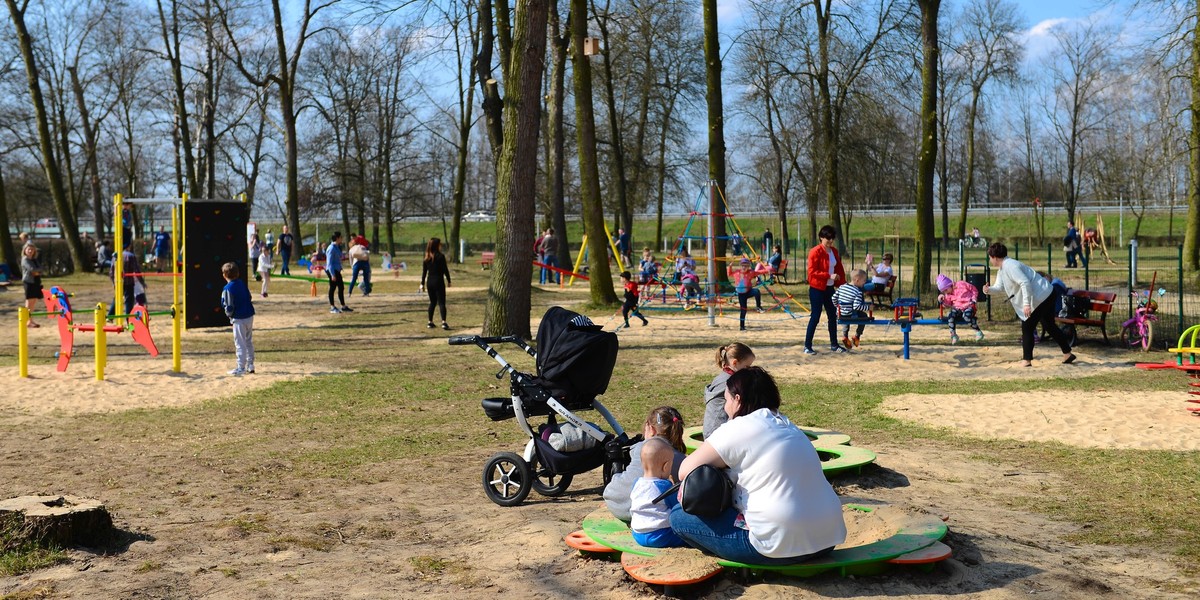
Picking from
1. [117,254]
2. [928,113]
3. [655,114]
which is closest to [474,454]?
[117,254]

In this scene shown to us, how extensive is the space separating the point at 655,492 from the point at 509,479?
1973mm

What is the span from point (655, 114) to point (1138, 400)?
40.7 m

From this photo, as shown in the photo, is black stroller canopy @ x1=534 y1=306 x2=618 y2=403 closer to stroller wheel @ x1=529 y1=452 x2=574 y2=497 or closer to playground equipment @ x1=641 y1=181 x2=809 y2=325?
stroller wheel @ x1=529 y1=452 x2=574 y2=497

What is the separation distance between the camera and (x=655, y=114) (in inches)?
2009

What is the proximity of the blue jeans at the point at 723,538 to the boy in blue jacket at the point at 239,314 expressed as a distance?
9861 mm

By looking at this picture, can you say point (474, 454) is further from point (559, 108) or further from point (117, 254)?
point (559, 108)

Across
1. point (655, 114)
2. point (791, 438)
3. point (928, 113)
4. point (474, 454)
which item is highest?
point (655, 114)

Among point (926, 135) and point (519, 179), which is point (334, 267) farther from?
point (926, 135)

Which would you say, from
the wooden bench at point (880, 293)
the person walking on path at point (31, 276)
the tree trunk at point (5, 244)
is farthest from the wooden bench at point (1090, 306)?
the tree trunk at point (5, 244)

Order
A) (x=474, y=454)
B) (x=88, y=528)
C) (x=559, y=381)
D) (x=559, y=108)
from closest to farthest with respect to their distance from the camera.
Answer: (x=88, y=528) < (x=559, y=381) < (x=474, y=454) < (x=559, y=108)

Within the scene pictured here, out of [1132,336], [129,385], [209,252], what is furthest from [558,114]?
[129,385]

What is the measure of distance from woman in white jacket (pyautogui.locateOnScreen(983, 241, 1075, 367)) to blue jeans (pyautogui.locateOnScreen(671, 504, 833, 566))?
393 inches

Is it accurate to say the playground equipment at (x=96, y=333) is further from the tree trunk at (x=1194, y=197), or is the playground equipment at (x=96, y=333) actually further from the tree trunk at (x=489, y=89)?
the tree trunk at (x=1194, y=197)

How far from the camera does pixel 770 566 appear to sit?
536 cm
